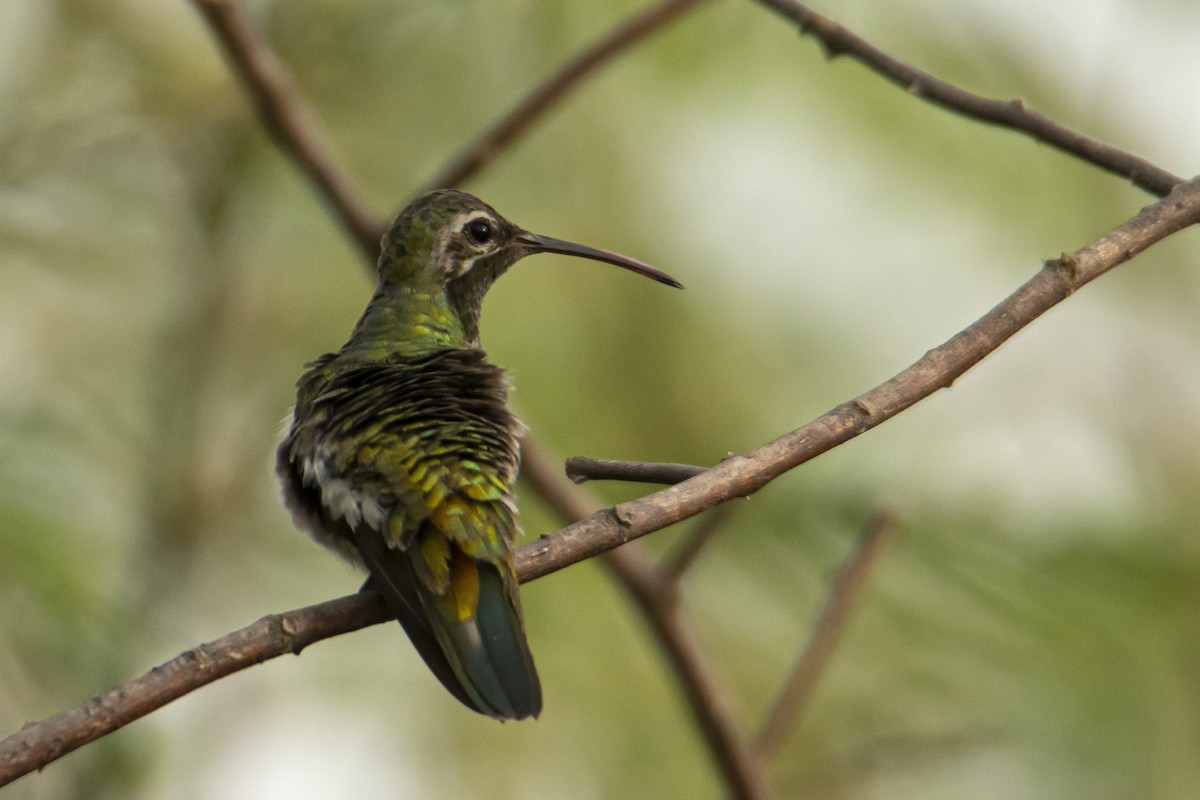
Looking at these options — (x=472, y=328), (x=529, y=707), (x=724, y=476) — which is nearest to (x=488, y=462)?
(x=529, y=707)

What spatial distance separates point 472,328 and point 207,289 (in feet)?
9.46

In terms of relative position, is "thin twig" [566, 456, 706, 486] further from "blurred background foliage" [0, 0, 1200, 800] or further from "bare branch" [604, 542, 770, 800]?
"blurred background foliage" [0, 0, 1200, 800]

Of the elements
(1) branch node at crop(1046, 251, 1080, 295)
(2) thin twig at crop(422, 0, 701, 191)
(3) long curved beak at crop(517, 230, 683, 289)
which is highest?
(2) thin twig at crop(422, 0, 701, 191)

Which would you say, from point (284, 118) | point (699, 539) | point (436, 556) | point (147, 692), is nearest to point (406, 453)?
point (436, 556)

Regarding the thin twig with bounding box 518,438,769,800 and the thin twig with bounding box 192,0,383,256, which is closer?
the thin twig with bounding box 518,438,769,800

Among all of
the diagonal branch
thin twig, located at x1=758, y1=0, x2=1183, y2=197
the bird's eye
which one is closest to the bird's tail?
the diagonal branch

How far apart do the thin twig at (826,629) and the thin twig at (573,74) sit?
Answer: 2167mm

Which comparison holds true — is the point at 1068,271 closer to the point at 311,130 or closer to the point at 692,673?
the point at 692,673

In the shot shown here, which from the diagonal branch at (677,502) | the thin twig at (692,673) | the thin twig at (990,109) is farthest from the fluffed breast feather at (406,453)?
the thin twig at (990,109)

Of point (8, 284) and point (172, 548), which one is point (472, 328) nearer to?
point (172, 548)

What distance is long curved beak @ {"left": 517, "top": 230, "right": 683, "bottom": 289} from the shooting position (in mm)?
4797

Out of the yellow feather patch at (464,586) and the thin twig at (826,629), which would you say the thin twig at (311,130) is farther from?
the yellow feather patch at (464,586)

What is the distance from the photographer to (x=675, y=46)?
8805 millimetres

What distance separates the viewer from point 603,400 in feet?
25.5
